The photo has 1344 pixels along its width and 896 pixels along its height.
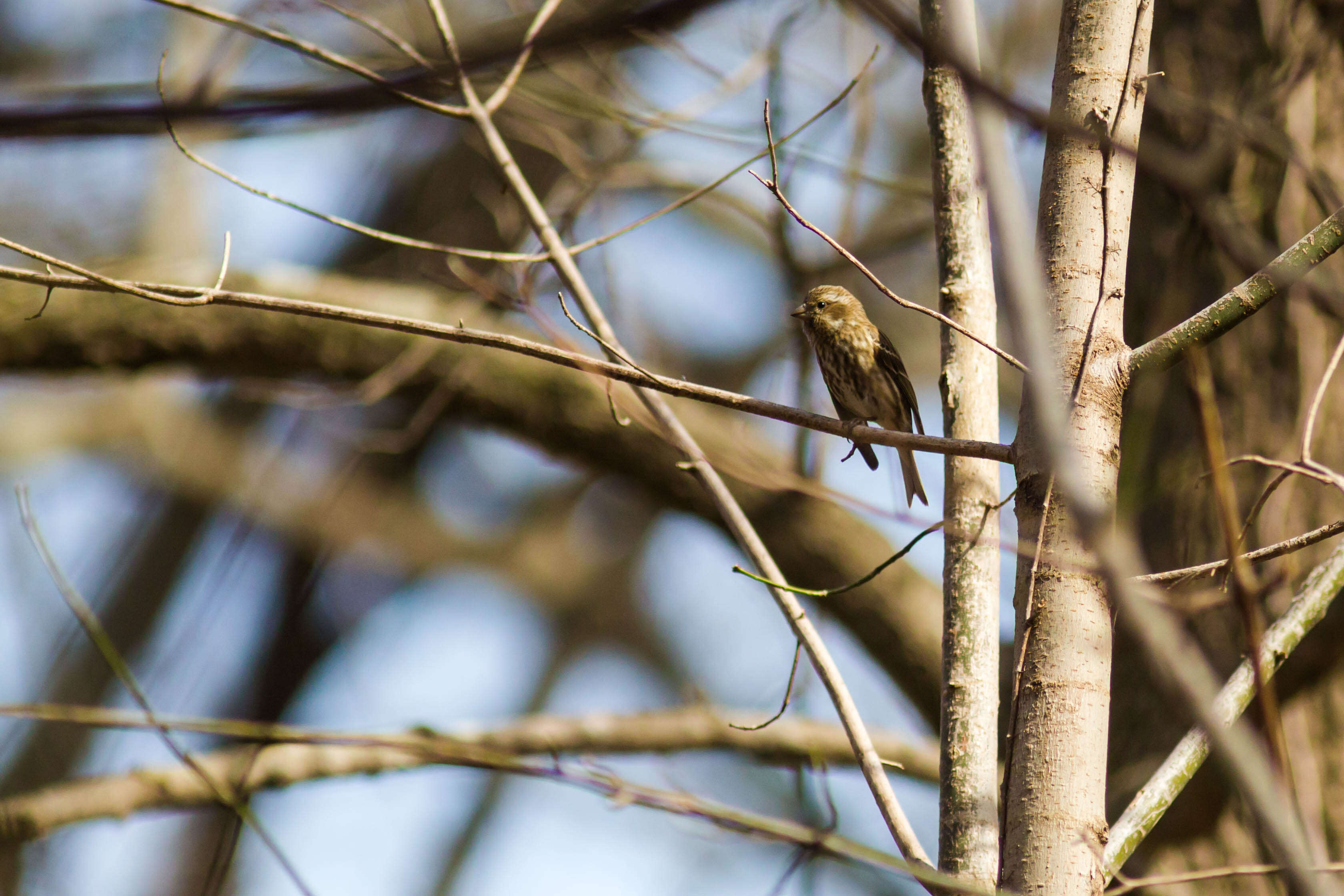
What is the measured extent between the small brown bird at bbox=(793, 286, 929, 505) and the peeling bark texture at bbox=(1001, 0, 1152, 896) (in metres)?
2.77

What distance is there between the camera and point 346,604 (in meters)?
9.10

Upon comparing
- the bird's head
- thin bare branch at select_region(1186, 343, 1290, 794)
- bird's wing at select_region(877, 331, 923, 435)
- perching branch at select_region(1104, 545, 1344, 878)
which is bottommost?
thin bare branch at select_region(1186, 343, 1290, 794)

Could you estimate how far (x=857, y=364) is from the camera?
4.94 metres

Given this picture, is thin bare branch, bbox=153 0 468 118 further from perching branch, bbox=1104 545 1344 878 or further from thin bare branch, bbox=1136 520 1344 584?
perching branch, bbox=1104 545 1344 878

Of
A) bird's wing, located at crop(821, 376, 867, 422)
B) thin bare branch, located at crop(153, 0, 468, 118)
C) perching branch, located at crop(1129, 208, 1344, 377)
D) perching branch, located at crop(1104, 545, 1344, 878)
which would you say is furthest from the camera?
bird's wing, located at crop(821, 376, 867, 422)

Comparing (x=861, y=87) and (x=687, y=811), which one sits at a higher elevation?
(x=861, y=87)

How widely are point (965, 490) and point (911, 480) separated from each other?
7.06ft

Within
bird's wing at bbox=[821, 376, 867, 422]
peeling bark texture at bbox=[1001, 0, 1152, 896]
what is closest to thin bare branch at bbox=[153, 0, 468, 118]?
peeling bark texture at bbox=[1001, 0, 1152, 896]

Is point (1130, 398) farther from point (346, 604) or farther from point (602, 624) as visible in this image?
point (602, 624)

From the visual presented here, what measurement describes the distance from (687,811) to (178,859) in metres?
7.35

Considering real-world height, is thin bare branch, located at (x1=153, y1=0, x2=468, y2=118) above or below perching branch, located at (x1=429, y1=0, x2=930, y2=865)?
above

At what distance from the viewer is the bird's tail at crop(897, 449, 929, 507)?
4562 mm

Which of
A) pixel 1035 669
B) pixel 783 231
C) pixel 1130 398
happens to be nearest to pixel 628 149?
pixel 783 231

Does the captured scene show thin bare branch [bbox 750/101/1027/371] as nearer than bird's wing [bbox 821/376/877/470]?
Yes
